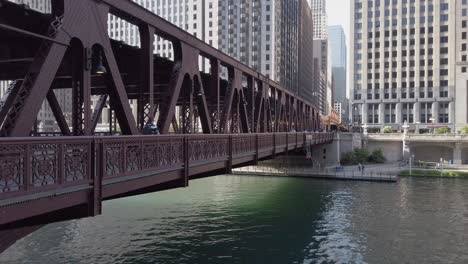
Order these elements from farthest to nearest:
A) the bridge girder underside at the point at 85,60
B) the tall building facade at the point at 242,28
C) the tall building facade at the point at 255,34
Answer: the tall building facade at the point at 242,28 < the tall building facade at the point at 255,34 < the bridge girder underside at the point at 85,60

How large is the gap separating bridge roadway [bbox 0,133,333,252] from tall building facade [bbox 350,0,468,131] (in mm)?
127014

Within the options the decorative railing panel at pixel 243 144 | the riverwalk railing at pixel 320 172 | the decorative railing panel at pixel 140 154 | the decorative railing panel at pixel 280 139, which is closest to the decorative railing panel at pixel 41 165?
the decorative railing panel at pixel 140 154

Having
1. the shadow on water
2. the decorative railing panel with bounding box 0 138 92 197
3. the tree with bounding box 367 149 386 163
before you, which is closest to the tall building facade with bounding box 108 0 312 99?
the tree with bounding box 367 149 386 163

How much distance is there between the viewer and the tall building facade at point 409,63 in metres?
131

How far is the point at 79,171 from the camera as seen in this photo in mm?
10680

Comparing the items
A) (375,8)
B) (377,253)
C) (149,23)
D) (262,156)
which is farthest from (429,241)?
(375,8)

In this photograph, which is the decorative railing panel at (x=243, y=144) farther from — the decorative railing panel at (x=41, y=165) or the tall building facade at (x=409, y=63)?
the tall building facade at (x=409, y=63)

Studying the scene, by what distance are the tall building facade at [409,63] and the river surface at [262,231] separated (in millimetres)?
86887

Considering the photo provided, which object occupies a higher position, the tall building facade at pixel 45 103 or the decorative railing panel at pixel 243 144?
the tall building facade at pixel 45 103

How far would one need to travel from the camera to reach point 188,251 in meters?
27.1

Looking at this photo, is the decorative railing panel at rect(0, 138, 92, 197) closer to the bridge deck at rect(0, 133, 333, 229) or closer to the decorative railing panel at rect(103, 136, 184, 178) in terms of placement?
the bridge deck at rect(0, 133, 333, 229)

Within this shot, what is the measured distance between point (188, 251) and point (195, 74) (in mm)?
12018

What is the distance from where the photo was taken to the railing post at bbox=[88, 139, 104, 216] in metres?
11.0

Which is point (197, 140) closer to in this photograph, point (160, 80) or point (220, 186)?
point (160, 80)
